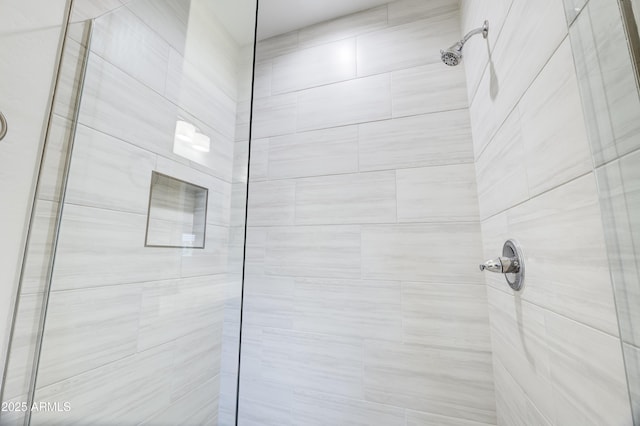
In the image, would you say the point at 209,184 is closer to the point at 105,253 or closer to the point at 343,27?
the point at 105,253

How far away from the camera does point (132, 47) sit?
3.09 feet

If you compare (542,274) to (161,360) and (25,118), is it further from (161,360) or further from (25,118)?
(25,118)

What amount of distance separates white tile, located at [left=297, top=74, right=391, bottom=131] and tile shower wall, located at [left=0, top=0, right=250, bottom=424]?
1.79 feet

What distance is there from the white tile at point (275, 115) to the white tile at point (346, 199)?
0.33 metres

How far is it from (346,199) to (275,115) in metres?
0.64

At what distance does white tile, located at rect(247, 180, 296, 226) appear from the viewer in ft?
4.57

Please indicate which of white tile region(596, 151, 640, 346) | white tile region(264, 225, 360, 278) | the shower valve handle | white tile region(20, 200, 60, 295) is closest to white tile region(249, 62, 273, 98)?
white tile region(264, 225, 360, 278)

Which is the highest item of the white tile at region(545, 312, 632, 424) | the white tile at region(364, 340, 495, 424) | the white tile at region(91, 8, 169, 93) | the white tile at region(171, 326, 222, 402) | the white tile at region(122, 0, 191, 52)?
the white tile at region(122, 0, 191, 52)

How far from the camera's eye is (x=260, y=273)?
1.39 m

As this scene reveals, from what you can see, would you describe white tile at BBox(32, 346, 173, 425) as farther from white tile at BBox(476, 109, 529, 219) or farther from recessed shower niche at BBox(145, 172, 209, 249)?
white tile at BBox(476, 109, 529, 219)

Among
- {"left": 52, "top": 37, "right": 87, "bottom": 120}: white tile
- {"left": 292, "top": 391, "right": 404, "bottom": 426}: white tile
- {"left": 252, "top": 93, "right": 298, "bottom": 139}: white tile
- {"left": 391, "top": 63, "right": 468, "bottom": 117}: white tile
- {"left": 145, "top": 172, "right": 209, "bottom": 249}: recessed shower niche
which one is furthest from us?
{"left": 252, "top": 93, "right": 298, "bottom": 139}: white tile

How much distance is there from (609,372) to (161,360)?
1.07m

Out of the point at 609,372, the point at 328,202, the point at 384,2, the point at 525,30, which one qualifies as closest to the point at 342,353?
the point at 328,202

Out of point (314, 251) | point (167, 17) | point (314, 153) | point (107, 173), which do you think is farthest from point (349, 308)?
point (167, 17)
